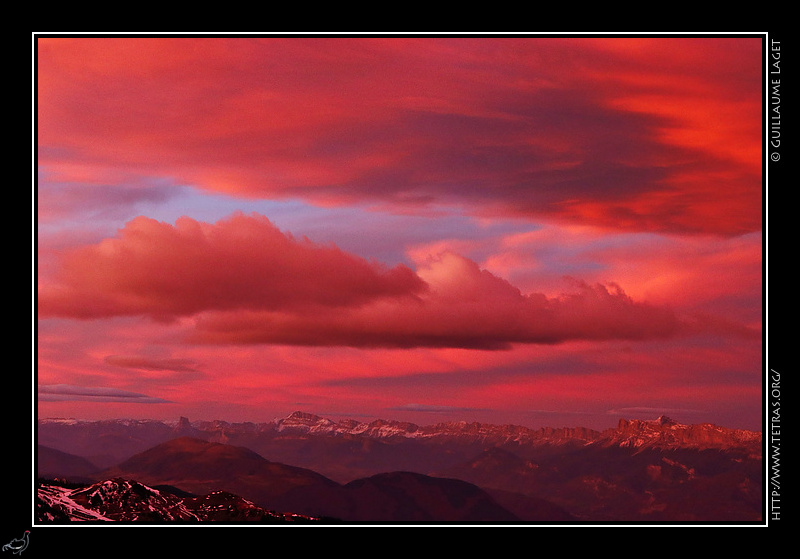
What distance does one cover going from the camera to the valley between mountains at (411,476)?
153 ft

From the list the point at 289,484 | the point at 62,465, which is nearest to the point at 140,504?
the point at 62,465

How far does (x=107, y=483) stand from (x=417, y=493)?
83.8ft

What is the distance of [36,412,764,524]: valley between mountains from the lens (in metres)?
46.7

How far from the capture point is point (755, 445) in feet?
169

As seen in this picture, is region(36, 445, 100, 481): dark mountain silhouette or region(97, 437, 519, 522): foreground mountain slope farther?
region(97, 437, 519, 522): foreground mountain slope

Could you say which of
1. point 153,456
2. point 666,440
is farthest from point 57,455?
point 666,440

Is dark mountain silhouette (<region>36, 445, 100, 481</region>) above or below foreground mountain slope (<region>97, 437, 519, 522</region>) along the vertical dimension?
above

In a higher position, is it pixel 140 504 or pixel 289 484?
pixel 140 504

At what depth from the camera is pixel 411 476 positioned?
58500 mm

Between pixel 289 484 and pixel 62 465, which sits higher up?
pixel 62 465

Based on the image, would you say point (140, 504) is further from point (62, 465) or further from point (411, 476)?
point (411, 476)
